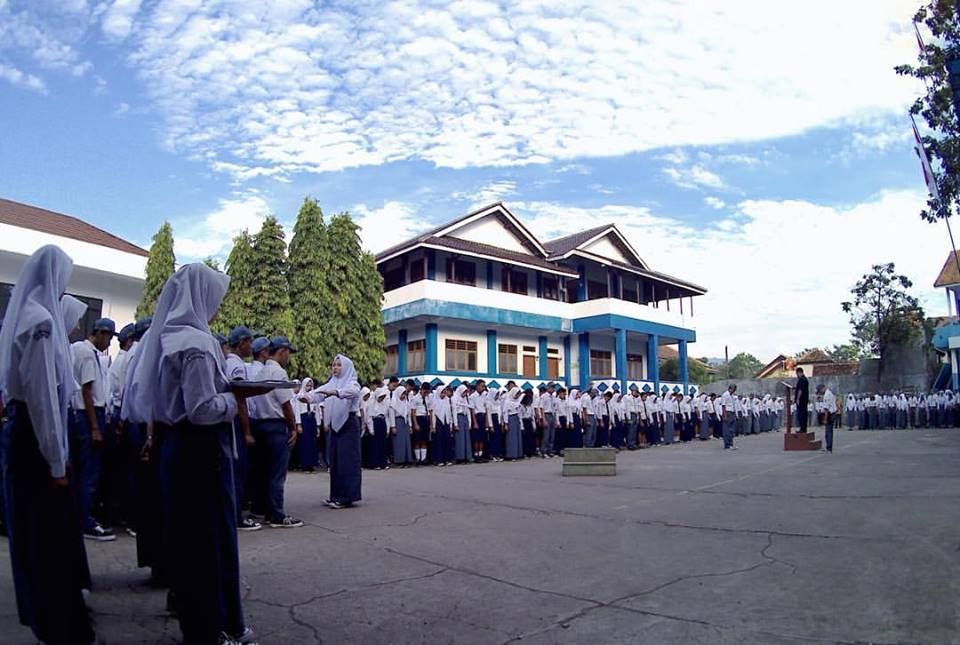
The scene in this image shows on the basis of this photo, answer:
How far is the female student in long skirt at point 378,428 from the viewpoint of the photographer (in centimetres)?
1413

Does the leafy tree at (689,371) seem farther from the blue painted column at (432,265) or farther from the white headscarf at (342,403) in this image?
the white headscarf at (342,403)

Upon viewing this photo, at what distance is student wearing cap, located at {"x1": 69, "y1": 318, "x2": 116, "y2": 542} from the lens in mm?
5695

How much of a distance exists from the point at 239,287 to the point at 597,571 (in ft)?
62.3

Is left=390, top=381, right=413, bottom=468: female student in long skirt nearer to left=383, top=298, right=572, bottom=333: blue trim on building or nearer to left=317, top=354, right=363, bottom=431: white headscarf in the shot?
left=317, top=354, right=363, bottom=431: white headscarf

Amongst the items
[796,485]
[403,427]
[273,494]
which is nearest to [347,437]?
[273,494]

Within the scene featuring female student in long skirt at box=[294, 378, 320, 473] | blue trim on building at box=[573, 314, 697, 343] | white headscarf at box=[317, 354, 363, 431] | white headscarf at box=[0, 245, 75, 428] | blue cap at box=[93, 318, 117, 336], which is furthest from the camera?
blue trim on building at box=[573, 314, 697, 343]

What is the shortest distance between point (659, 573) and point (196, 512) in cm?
296

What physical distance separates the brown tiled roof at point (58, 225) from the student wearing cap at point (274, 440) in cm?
1377

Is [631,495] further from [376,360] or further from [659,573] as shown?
[376,360]

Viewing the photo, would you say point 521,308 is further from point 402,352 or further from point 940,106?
point 940,106

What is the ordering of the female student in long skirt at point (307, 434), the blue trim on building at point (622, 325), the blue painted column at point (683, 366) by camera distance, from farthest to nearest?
the blue painted column at point (683, 366), the blue trim on building at point (622, 325), the female student in long skirt at point (307, 434)

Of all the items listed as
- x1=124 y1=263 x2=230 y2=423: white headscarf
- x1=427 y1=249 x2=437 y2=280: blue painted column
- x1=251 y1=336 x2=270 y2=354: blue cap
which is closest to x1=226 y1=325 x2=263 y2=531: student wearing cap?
x1=251 y1=336 x2=270 y2=354: blue cap

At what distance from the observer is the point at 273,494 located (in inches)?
268

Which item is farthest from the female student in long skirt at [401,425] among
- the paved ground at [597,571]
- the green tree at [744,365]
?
the green tree at [744,365]
